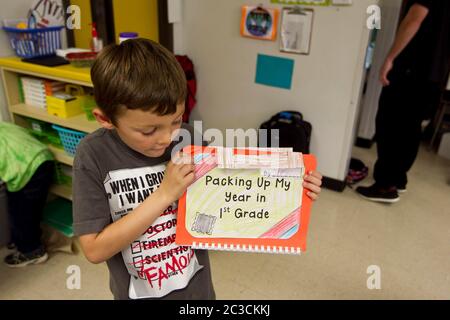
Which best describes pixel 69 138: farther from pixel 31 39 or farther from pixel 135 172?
pixel 135 172

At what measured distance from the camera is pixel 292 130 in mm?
2467

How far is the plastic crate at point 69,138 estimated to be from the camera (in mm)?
1768

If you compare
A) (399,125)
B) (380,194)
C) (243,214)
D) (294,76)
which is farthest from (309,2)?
(243,214)

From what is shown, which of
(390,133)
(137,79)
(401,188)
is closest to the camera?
(137,79)

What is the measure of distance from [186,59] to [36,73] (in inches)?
52.4

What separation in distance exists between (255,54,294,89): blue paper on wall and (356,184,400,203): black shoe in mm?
923

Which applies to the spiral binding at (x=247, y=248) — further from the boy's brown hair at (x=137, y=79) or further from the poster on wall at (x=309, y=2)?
the poster on wall at (x=309, y=2)

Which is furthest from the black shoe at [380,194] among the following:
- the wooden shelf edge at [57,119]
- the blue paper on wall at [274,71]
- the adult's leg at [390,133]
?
the wooden shelf edge at [57,119]

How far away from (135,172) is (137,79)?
21 cm

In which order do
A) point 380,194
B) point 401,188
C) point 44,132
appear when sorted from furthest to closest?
1. point 401,188
2. point 380,194
3. point 44,132

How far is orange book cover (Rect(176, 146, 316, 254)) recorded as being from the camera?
0.77 m

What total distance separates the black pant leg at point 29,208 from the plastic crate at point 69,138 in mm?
108

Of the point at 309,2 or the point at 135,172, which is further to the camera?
the point at 309,2

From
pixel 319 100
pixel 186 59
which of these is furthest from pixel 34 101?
pixel 319 100
